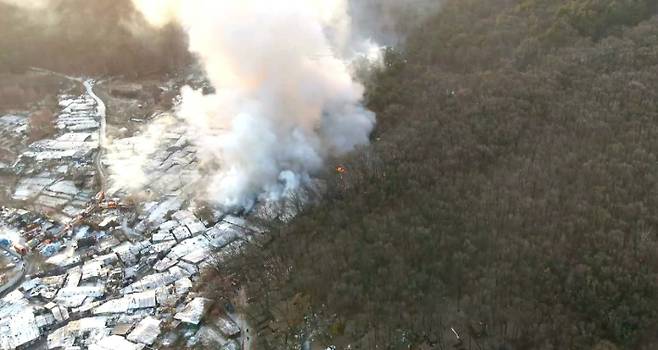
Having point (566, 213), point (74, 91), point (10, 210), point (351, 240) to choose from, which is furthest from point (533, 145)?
point (74, 91)

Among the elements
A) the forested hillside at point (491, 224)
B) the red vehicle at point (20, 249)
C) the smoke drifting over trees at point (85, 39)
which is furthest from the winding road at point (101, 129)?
the forested hillside at point (491, 224)

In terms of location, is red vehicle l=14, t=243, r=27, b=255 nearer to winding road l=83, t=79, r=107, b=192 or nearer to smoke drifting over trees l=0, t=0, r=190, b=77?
winding road l=83, t=79, r=107, b=192

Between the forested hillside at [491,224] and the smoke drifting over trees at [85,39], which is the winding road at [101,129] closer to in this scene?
the smoke drifting over trees at [85,39]

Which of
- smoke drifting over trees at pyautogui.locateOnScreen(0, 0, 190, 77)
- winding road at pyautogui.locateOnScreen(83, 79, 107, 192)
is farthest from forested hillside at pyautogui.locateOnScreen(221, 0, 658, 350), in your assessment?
smoke drifting over trees at pyautogui.locateOnScreen(0, 0, 190, 77)

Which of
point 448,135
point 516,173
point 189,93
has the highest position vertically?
point 189,93

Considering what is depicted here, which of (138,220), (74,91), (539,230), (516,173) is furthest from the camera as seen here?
(74,91)

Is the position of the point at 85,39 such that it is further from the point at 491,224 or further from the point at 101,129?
the point at 491,224

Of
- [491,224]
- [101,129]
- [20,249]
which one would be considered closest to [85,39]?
[101,129]

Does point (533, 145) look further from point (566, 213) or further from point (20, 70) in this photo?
point (20, 70)
